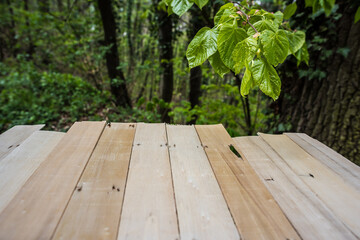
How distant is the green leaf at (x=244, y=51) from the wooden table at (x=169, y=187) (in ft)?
1.53

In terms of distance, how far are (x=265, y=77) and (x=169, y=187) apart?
56cm

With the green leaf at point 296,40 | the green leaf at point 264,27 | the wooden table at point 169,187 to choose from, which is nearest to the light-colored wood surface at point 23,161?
the wooden table at point 169,187

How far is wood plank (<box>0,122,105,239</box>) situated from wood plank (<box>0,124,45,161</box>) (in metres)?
0.22

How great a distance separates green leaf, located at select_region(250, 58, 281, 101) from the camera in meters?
0.77

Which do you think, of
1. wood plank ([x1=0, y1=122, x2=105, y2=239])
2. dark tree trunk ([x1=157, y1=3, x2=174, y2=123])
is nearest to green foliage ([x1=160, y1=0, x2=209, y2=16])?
wood plank ([x1=0, y1=122, x2=105, y2=239])

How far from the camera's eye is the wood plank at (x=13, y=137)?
0.98m

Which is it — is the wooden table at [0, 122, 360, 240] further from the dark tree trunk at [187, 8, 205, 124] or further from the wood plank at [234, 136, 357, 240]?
the dark tree trunk at [187, 8, 205, 124]

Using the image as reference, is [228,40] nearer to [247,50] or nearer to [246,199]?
[247,50]

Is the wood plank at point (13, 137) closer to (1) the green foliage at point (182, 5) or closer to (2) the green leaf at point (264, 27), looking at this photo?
(1) the green foliage at point (182, 5)

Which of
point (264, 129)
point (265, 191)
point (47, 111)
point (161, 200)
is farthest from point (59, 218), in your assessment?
point (47, 111)

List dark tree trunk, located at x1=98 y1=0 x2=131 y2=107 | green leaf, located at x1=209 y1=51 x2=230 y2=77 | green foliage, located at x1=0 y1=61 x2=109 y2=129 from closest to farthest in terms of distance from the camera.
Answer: green leaf, located at x1=209 y1=51 x2=230 y2=77
green foliage, located at x1=0 y1=61 x2=109 y2=129
dark tree trunk, located at x1=98 y1=0 x2=131 y2=107

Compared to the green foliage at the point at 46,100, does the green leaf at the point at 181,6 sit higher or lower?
higher

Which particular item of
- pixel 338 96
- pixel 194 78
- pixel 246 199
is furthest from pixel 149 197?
pixel 194 78

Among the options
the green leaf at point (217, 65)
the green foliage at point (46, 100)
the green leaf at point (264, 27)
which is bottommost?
the green foliage at point (46, 100)
